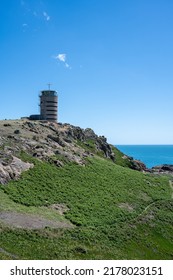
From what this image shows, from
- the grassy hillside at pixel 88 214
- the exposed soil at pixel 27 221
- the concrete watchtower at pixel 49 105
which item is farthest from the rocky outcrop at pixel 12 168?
the concrete watchtower at pixel 49 105

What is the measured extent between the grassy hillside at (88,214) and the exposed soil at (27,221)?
43.5 inches

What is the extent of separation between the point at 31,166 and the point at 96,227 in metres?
19.8

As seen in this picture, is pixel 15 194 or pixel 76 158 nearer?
pixel 15 194

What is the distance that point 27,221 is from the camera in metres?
40.4

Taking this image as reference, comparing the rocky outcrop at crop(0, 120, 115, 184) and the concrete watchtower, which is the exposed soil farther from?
A: the concrete watchtower

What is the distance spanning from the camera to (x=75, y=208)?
1961 inches

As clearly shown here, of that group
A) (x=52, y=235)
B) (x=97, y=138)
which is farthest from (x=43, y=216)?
(x=97, y=138)

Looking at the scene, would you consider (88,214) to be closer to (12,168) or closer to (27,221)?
(27,221)

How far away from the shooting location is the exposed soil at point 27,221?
3894cm

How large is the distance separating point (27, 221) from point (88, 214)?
37.2 ft

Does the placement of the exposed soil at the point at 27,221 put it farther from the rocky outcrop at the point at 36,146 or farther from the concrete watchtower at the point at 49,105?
the concrete watchtower at the point at 49,105

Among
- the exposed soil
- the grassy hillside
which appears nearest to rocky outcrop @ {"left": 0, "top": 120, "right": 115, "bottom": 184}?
the grassy hillside

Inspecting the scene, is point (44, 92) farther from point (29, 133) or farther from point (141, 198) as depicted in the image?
point (141, 198)

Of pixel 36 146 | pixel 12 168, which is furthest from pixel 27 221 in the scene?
pixel 36 146
